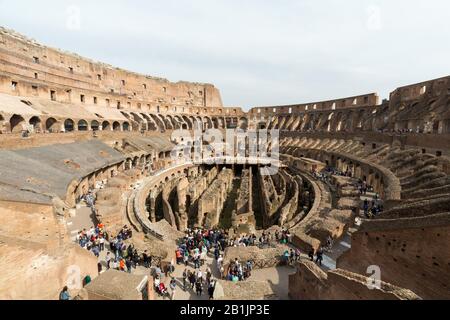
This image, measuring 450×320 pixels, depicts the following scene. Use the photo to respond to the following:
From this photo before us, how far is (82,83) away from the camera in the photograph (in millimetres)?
34156

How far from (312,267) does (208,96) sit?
1961 inches

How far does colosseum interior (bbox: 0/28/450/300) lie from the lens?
656 centimetres

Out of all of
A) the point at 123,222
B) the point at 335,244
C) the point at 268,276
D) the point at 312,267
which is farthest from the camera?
the point at 123,222

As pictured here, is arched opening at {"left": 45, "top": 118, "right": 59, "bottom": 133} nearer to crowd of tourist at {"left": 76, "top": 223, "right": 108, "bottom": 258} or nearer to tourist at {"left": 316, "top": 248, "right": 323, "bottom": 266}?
crowd of tourist at {"left": 76, "top": 223, "right": 108, "bottom": 258}

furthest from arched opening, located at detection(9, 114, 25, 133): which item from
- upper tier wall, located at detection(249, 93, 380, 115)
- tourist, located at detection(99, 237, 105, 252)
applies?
upper tier wall, located at detection(249, 93, 380, 115)

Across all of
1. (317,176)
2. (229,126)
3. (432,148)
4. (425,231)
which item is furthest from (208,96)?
(425,231)

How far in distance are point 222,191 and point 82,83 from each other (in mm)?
25878

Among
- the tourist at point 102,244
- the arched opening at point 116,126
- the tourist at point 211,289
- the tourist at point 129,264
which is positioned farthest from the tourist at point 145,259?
the arched opening at point 116,126

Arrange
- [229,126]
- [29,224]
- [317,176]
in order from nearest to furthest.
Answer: [29,224] → [317,176] → [229,126]

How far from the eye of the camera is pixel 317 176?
2231cm

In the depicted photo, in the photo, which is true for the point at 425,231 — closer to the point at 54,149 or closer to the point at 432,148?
the point at 432,148

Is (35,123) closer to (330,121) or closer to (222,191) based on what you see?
(222,191)
